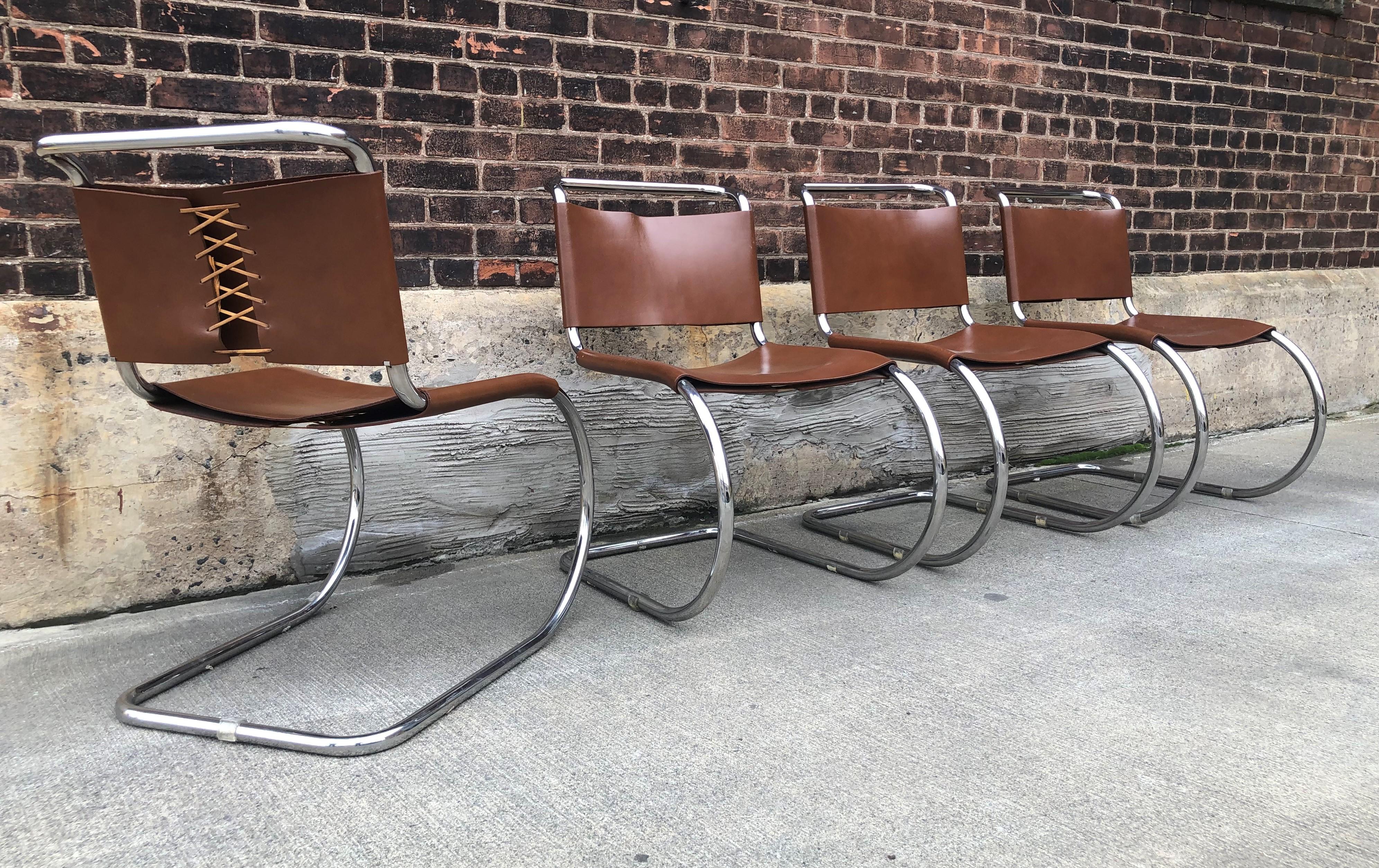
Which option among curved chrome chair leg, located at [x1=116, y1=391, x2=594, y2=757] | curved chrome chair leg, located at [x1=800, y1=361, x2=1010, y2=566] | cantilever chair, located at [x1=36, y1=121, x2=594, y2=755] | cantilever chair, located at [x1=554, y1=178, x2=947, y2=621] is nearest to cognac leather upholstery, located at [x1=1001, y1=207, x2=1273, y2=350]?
curved chrome chair leg, located at [x1=800, y1=361, x2=1010, y2=566]

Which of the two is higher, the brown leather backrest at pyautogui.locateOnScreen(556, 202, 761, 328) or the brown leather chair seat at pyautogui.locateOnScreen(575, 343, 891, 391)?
the brown leather backrest at pyautogui.locateOnScreen(556, 202, 761, 328)

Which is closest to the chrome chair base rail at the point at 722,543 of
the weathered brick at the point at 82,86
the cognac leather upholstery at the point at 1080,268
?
the cognac leather upholstery at the point at 1080,268

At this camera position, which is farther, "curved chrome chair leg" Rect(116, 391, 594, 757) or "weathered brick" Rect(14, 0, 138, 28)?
"weathered brick" Rect(14, 0, 138, 28)

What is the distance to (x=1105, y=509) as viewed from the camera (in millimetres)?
2787

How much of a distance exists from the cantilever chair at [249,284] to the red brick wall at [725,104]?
0.64 meters

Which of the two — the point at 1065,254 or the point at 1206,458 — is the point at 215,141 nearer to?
the point at 1065,254

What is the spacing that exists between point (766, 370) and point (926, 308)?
0.90 meters

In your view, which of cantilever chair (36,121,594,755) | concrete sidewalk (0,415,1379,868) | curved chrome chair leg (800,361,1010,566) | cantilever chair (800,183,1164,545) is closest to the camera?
concrete sidewalk (0,415,1379,868)

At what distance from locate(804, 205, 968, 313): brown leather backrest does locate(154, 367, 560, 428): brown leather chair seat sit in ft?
3.39

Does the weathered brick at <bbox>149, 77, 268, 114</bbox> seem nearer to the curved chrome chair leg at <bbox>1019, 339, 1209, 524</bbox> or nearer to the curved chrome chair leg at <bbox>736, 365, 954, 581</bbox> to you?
the curved chrome chair leg at <bbox>736, 365, 954, 581</bbox>

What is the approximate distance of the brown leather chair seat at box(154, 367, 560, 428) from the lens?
1.46m

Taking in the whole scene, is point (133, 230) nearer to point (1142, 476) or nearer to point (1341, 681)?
point (1341, 681)

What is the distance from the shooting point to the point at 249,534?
6.97 feet

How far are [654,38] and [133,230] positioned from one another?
1473 millimetres
